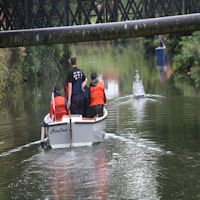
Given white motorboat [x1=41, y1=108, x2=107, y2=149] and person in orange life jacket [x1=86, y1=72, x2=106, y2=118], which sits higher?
person in orange life jacket [x1=86, y1=72, x2=106, y2=118]

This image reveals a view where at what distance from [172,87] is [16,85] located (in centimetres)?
994

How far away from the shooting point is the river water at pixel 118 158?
36.9 feet

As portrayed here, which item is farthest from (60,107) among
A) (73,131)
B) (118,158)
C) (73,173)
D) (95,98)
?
(73,173)

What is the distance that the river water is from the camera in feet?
36.9

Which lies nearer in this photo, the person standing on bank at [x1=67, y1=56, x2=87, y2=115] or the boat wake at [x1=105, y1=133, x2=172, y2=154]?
the boat wake at [x1=105, y1=133, x2=172, y2=154]

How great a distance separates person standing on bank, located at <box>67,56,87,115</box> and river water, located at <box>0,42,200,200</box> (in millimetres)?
1219

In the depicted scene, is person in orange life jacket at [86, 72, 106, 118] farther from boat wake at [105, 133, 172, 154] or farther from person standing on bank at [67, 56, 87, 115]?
boat wake at [105, 133, 172, 154]

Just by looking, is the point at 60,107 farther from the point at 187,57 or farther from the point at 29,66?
the point at 29,66

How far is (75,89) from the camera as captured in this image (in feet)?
52.1

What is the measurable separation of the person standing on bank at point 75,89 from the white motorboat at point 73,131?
55cm

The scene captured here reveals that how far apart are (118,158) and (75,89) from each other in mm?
2839

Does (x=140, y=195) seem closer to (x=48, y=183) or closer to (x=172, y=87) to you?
(x=48, y=183)

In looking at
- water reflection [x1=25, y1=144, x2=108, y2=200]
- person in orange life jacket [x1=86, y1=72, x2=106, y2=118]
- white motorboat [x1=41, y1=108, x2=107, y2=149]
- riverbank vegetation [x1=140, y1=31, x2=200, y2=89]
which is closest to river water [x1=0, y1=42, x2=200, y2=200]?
water reflection [x1=25, y1=144, x2=108, y2=200]

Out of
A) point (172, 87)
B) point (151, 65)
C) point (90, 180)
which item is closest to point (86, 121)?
point (90, 180)
